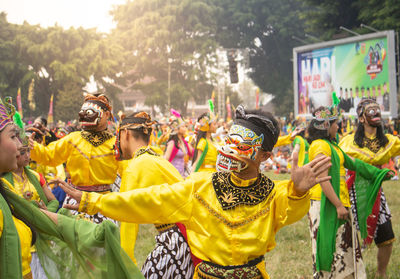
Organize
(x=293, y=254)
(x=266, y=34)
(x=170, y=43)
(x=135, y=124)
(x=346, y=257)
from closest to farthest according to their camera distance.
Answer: (x=135, y=124) → (x=346, y=257) → (x=293, y=254) → (x=170, y=43) → (x=266, y=34)

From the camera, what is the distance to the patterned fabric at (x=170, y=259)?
3758 millimetres

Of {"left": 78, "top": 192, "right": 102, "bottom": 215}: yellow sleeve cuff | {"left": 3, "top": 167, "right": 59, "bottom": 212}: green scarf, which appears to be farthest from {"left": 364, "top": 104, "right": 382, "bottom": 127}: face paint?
{"left": 78, "top": 192, "right": 102, "bottom": 215}: yellow sleeve cuff

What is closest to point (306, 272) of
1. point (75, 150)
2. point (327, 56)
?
point (75, 150)

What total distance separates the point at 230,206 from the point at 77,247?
973 mm

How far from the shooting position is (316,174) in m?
2.72

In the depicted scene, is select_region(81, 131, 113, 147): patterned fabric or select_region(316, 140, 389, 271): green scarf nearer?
select_region(316, 140, 389, 271): green scarf

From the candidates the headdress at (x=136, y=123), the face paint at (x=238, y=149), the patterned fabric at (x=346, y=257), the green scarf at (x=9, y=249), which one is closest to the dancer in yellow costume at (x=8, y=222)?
the green scarf at (x=9, y=249)

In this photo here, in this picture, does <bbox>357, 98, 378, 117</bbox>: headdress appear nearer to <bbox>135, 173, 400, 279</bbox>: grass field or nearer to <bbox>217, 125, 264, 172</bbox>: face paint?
<bbox>135, 173, 400, 279</bbox>: grass field

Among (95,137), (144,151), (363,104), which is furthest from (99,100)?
(363,104)

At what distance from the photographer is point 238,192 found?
9.95 feet

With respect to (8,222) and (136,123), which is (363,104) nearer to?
(136,123)

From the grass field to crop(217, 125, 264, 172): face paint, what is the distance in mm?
3640

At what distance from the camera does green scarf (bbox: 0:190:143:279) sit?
264cm

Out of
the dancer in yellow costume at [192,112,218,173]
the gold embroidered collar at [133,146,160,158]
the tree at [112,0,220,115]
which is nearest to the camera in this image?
the gold embroidered collar at [133,146,160,158]
